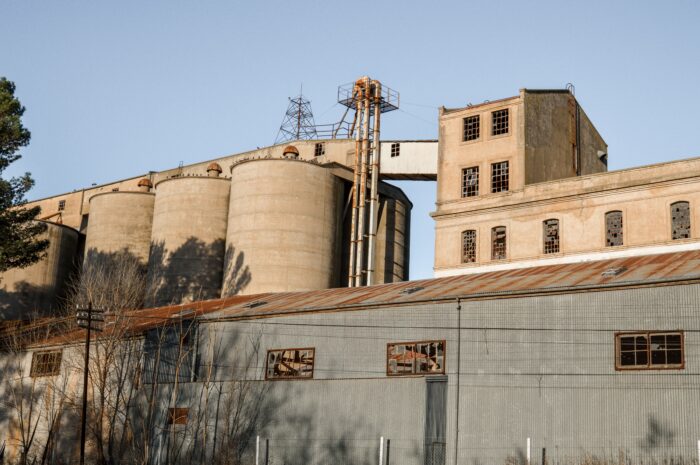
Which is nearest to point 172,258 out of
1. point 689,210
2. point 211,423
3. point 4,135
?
point 4,135

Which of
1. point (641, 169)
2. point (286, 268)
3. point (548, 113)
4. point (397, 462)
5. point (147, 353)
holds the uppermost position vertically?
point (548, 113)

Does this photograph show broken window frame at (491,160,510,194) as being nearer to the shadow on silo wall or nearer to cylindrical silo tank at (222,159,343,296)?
cylindrical silo tank at (222,159,343,296)

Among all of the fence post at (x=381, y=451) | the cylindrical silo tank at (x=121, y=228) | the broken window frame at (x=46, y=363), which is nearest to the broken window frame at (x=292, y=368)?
the fence post at (x=381, y=451)

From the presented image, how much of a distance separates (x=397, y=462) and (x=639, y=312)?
9567mm

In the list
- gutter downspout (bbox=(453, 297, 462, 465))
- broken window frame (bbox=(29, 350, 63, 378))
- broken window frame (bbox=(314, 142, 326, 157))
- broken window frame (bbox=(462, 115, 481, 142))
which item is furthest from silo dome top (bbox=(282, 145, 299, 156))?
gutter downspout (bbox=(453, 297, 462, 465))

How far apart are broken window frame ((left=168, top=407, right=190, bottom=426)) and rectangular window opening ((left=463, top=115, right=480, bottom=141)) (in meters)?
23.3

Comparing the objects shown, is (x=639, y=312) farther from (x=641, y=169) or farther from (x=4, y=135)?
(x=4, y=135)

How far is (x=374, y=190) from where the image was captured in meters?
58.3

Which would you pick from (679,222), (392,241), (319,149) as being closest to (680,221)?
(679,222)

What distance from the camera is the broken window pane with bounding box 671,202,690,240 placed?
135ft

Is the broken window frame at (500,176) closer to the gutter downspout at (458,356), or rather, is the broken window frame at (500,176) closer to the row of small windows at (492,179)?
the row of small windows at (492,179)

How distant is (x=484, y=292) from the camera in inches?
1201

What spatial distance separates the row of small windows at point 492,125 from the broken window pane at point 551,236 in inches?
243

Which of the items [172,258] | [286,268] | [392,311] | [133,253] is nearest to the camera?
[392,311]
